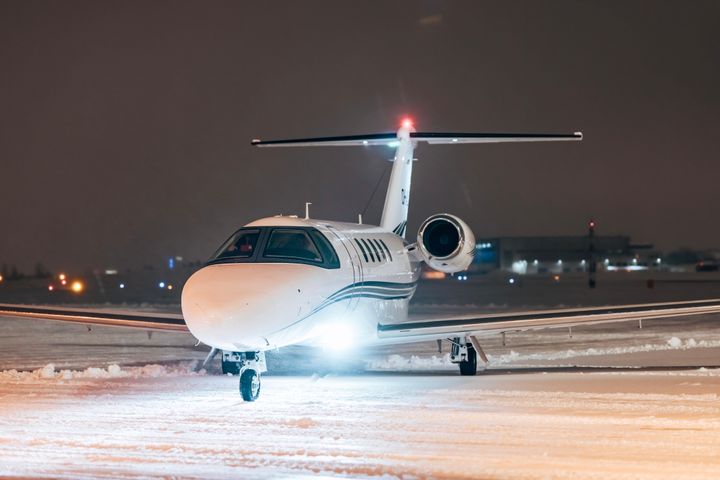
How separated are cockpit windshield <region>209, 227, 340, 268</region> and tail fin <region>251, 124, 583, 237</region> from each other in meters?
6.04

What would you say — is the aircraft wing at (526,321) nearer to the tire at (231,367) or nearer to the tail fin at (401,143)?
the tire at (231,367)

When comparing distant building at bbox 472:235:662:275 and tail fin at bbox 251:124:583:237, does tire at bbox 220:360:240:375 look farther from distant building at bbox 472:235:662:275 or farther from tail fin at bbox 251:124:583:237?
distant building at bbox 472:235:662:275

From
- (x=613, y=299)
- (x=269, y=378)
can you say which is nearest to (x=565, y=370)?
(x=269, y=378)

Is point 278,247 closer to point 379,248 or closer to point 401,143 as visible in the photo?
point 379,248

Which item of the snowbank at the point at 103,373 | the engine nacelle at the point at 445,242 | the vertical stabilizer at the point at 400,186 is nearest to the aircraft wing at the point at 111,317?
the snowbank at the point at 103,373

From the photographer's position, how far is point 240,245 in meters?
13.6

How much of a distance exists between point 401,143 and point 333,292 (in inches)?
312

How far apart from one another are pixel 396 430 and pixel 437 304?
28.2 metres

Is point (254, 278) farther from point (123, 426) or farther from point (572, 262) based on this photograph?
point (572, 262)

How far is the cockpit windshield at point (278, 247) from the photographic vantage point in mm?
13361

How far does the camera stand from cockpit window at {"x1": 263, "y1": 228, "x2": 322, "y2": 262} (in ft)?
44.4

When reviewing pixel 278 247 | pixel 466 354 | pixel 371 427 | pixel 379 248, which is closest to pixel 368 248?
pixel 379 248

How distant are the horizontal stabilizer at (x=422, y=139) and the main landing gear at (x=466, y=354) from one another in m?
5.03

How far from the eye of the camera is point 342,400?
12.4 meters
